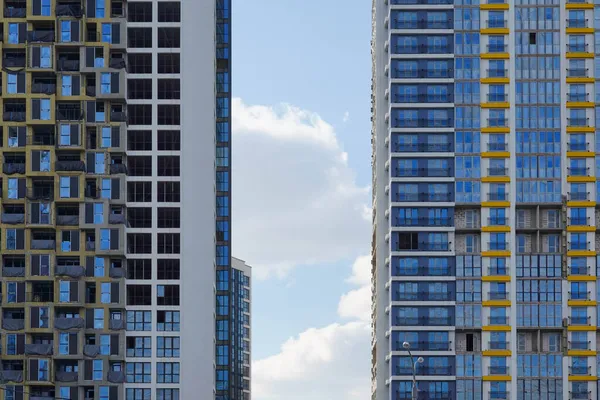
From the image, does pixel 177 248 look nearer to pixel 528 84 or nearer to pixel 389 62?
pixel 389 62

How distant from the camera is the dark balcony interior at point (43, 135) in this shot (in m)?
148

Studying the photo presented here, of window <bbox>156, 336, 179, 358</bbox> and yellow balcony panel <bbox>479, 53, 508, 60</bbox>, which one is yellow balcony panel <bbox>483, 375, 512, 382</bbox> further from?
yellow balcony panel <bbox>479, 53, 508, 60</bbox>

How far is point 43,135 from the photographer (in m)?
149

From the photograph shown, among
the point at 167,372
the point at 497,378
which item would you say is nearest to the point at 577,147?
the point at 497,378

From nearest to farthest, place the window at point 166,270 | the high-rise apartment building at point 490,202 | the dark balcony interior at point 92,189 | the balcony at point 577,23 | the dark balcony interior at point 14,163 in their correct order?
1. the window at point 166,270
2. the dark balcony interior at point 14,163
3. the dark balcony interior at point 92,189
4. the high-rise apartment building at point 490,202
5. the balcony at point 577,23

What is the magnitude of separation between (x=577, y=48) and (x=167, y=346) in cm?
6055

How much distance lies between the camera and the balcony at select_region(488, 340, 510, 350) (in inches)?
6043

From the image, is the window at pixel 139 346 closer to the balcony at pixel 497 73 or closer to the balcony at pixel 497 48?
the balcony at pixel 497 73

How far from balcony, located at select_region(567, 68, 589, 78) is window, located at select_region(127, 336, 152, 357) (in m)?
58.9

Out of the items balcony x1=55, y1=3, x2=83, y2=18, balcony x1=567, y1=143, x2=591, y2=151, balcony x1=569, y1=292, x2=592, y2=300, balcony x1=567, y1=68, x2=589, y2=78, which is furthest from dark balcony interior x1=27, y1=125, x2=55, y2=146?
balcony x1=569, y1=292, x2=592, y2=300

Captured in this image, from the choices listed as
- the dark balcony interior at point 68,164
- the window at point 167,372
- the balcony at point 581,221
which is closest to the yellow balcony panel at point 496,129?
the balcony at point 581,221

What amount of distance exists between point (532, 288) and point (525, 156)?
15.7 m

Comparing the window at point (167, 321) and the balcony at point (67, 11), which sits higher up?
the balcony at point (67, 11)

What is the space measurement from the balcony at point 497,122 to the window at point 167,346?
45358mm
